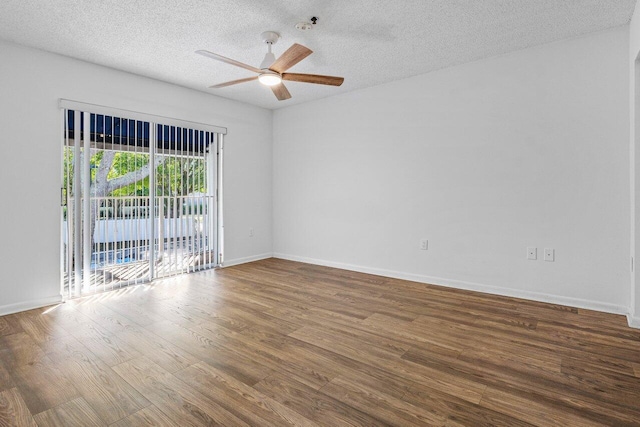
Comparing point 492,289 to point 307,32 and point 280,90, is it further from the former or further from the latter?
point 307,32

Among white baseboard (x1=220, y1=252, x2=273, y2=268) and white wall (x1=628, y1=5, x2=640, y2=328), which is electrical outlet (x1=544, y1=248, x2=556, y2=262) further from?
white baseboard (x1=220, y1=252, x2=273, y2=268)

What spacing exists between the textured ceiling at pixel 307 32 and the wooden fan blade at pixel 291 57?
1.12 ft

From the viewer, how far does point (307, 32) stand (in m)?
3.04

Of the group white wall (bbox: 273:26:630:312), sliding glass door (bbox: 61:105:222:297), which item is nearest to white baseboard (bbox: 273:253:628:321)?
white wall (bbox: 273:26:630:312)

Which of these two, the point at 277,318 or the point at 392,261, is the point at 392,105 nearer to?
the point at 392,261

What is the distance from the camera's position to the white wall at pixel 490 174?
307 centimetres

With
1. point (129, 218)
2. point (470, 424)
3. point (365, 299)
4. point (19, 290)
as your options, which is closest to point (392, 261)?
point (365, 299)

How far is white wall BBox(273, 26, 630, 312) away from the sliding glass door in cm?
168

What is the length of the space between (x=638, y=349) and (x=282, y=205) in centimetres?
455

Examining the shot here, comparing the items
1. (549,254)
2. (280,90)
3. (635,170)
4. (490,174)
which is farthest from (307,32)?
(549,254)

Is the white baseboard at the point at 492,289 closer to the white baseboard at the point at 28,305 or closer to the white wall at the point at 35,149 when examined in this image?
the white baseboard at the point at 28,305

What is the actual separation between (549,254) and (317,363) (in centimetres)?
261

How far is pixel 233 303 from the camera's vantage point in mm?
3398

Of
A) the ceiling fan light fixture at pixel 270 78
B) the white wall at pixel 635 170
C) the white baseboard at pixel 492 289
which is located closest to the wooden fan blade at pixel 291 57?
the ceiling fan light fixture at pixel 270 78
